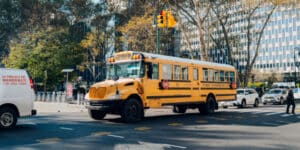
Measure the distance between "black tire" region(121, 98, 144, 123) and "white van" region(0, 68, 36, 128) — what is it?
3555 millimetres

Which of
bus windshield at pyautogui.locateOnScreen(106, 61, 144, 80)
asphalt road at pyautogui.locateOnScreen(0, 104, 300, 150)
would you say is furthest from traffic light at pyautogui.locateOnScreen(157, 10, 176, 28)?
asphalt road at pyautogui.locateOnScreen(0, 104, 300, 150)

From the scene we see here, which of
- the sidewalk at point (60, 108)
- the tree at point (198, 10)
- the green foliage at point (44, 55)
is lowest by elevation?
the sidewalk at point (60, 108)

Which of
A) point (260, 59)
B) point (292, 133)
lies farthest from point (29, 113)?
point (260, 59)

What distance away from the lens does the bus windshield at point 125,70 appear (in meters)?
14.9

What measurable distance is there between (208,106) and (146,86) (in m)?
5.52

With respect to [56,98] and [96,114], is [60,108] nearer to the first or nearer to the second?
[56,98]

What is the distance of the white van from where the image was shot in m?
12.4

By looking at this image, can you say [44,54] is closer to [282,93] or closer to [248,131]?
[282,93]

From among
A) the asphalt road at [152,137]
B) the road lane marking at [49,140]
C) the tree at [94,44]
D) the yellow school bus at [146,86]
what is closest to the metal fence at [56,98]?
the tree at [94,44]

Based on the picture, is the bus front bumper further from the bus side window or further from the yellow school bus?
the bus side window

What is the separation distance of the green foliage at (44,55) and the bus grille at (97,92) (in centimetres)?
2695

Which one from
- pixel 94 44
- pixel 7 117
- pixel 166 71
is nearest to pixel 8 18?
pixel 94 44

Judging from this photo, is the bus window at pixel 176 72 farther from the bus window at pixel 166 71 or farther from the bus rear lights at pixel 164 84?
the bus rear lights at pixel 164 84

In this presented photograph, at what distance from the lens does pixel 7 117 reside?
1248 centimetres
